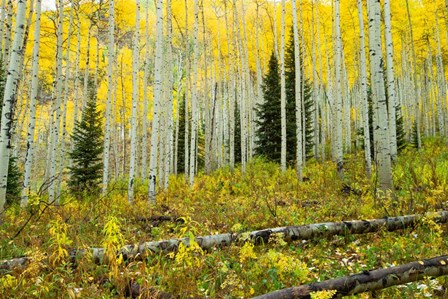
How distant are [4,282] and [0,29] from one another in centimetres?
1197

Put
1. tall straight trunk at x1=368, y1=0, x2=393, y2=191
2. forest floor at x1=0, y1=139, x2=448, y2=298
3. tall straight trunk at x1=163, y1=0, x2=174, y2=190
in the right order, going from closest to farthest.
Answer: forest floor at x1=0, y1=139, x2=448, y2=298 → tall straight trunk at x1=368, y1=0, x2=393, y2=191 → tall straight trunk at x1=163, y1=0, x2=174, y2=190

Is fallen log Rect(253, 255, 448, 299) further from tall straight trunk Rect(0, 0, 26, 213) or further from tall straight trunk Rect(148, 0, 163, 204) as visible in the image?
tall straight trunk Rect(148, 0, 163, 204)

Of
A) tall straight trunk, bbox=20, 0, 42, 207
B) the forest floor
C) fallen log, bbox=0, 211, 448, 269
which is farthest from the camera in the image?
tall straight trunk, bbox=20, 0, 42, 207

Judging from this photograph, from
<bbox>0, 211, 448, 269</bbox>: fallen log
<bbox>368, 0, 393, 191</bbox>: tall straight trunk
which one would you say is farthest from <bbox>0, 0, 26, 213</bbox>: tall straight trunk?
<bbox>368, 0, 393, 191</bbox>: tall straight trunk

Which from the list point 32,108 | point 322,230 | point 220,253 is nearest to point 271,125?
point 32,108

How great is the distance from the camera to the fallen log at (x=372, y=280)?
8.33 ft

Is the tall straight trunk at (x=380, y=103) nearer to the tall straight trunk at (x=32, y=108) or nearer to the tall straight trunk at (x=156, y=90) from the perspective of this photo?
the tall straight trunk at (x=156, y=90)

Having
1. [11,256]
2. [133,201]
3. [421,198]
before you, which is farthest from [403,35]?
[11,256]

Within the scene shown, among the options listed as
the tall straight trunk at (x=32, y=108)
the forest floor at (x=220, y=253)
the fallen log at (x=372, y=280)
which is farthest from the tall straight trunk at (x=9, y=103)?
the fallen log at (x=372, y=280)

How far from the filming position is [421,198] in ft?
19.1

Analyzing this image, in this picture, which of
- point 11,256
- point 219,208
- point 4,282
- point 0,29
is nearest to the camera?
point 4,282

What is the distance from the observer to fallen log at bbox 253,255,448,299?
2.54m

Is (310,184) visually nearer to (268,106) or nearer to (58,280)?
(268,106)

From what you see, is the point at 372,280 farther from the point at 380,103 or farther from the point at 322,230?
the point at 380,103
